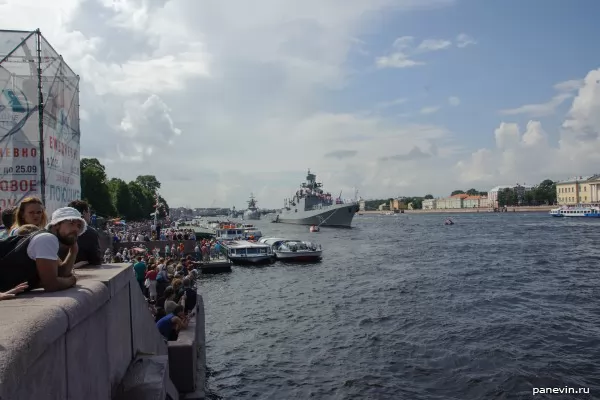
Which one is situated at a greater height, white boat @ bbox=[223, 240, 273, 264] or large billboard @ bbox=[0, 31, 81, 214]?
large billboard @ bbox=[0, 31, 81, 214]

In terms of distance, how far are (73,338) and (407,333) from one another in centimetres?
1522

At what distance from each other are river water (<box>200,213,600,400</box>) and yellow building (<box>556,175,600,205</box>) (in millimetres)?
141923

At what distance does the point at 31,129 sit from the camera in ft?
33.3

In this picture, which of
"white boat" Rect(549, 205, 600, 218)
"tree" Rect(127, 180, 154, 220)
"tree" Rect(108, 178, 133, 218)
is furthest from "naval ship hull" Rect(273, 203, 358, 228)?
"white boat" Rect(549, 205, 600, 218)

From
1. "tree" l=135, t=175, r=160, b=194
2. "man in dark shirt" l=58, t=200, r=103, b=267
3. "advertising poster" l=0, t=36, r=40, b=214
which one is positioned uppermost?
"tree" l=135, t=175, r=160, b=194

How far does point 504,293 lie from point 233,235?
3842 centimetres

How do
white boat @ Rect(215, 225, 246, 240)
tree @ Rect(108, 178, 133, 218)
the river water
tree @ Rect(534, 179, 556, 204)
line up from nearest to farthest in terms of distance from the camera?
the river water < white boat @ Rect(215, 225, 246, 240) < tree @ Rect(108, 178, 133, 218) < tree @ Rect(534, 179, 556, 204)

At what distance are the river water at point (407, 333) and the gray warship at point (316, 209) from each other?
7534 cm

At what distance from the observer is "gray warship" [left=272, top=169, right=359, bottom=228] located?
358ft

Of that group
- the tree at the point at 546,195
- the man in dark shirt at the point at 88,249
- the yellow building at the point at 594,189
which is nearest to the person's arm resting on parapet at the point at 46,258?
the man in dark shirt at the point at 88,249

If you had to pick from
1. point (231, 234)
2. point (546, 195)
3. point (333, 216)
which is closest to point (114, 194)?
point (231, 234)

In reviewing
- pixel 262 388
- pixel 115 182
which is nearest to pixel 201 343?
pixel 262 388

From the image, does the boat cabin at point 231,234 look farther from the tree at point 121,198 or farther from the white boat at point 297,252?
the tree at point 121,198

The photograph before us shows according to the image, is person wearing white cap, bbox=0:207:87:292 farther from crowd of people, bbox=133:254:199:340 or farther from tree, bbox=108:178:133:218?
tree, bbox=108:178:133:218
